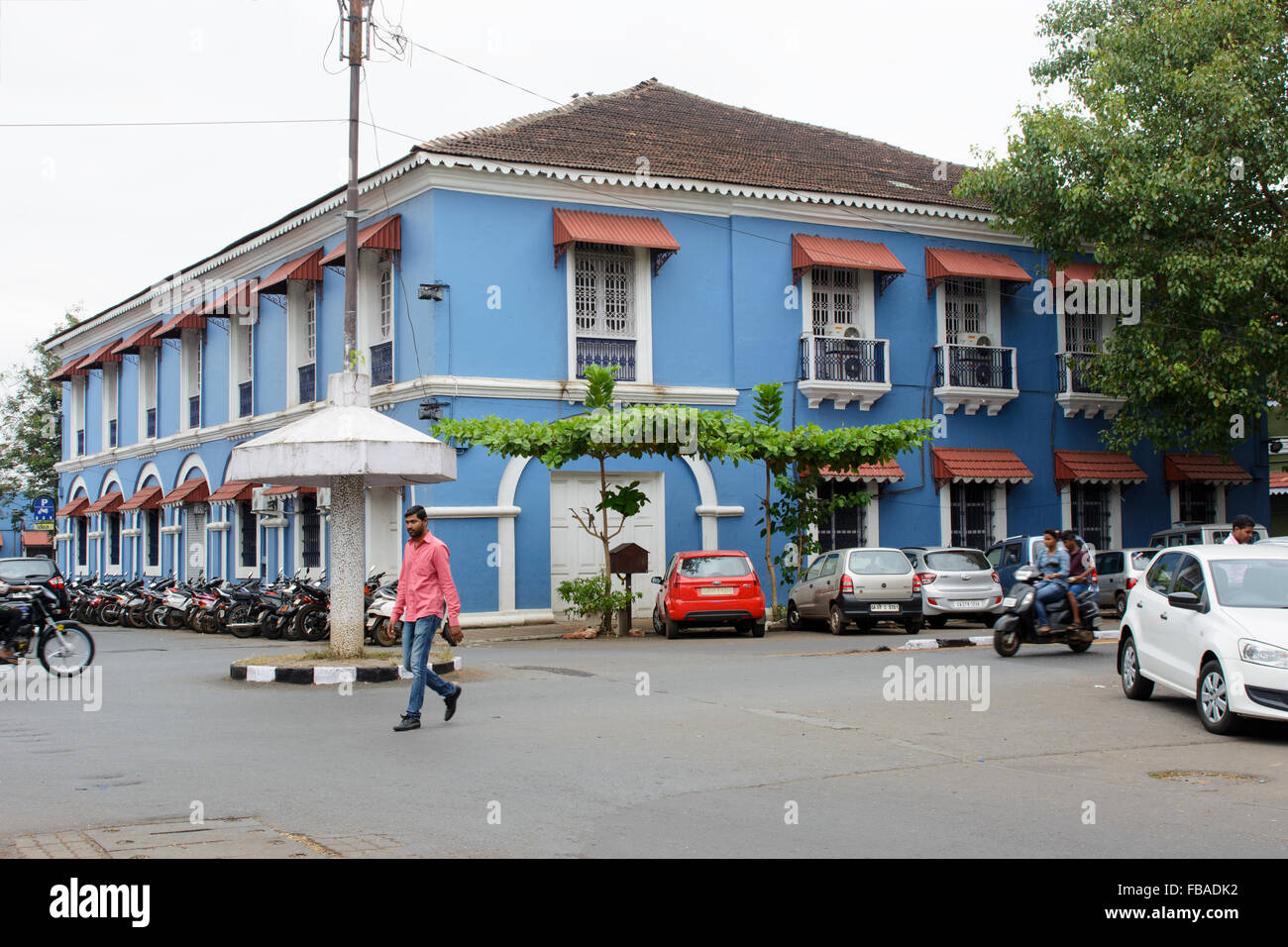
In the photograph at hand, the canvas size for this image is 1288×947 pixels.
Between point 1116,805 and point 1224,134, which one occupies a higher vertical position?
point 1224,134

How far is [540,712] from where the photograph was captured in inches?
456

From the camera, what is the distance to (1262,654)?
32.1 feet

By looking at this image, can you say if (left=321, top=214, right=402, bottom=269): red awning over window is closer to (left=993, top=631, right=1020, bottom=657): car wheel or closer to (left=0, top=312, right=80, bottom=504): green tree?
(left=993, top=631, right=1020, bottom=657): car wheel

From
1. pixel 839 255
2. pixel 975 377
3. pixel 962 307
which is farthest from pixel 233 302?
pixel 975 377

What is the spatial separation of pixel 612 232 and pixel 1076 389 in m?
11.5

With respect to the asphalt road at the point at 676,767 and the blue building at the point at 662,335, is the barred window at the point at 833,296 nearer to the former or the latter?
the blue building at the point at 662,335

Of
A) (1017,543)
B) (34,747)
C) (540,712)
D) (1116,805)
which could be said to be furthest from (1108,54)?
(34,747)

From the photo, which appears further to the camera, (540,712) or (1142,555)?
(1142,555)

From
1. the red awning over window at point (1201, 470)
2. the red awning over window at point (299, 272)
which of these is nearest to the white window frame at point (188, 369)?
the red awning over window at point (299, 272)

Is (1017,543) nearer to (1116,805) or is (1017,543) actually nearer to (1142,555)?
(1142,555)

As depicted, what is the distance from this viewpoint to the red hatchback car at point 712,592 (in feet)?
66.5

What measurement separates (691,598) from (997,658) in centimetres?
542

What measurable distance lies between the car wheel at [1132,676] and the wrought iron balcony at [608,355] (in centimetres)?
1323

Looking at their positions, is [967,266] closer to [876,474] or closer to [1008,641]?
[876,474]
